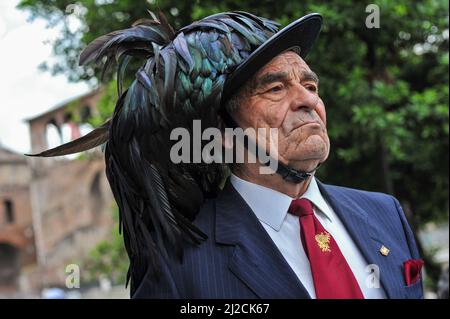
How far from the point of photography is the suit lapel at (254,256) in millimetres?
2232

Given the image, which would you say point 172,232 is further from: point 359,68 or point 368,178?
point 368,178

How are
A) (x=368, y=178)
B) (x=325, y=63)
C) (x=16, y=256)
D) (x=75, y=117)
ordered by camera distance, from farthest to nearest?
(x=16, y=256) → (x=75, y=117) → (x=368, y=178) → (x=325, y=63)

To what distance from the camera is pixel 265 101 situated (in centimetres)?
235

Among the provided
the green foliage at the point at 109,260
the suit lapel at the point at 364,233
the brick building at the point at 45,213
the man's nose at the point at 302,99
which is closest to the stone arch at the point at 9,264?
the brick building at the point at 45,213

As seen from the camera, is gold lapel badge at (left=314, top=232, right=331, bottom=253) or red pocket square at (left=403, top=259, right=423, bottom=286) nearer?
gold lapel badge at (left=314, top=232, right=331, bottom=253)

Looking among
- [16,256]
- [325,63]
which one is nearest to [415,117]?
[325,63]

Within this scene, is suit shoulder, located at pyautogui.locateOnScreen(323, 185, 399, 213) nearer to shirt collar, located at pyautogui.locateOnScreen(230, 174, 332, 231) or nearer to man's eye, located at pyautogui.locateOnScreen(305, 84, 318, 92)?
shirt collar, located at pyautogui.locateOnScreen(230, 174, 332, 231)

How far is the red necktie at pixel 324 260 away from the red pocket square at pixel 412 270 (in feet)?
0.81

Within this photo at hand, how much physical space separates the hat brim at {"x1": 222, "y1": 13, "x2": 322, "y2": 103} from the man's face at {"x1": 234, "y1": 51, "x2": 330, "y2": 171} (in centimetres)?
4

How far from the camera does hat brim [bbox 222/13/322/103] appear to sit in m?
2.28

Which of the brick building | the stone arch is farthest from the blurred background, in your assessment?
the stone arch

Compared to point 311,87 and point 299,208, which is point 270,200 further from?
point 311,87

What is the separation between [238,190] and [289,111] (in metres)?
0.36

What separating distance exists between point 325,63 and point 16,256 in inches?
1479
